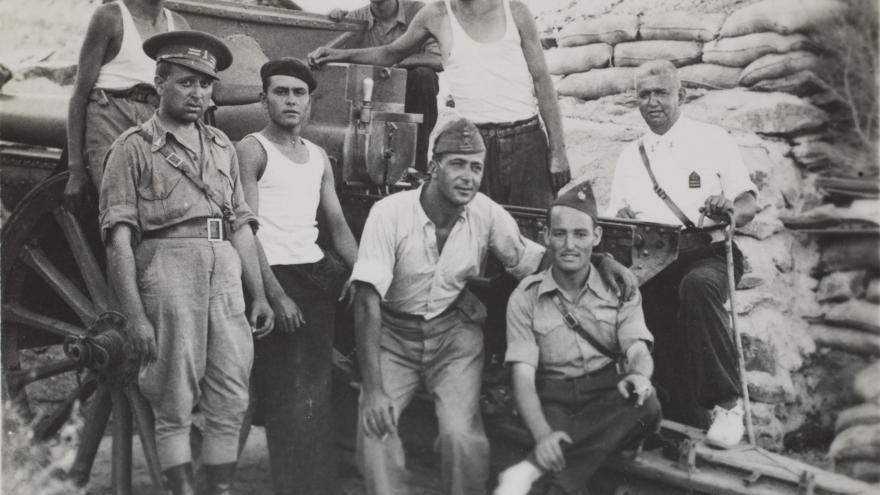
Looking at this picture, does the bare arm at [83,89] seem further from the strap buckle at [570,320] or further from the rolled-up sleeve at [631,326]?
the rolled-up sleeve at [631,326]

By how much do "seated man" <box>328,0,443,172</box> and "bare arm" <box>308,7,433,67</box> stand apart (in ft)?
1.80

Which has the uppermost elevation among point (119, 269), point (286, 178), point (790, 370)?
point (286, 178)

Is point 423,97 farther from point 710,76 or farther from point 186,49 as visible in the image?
point 186,49

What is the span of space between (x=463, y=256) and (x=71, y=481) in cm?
190

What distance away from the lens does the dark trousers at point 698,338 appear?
3.40m

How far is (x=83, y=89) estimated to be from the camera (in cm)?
337

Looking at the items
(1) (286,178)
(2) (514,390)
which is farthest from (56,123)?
(2) (514,390)

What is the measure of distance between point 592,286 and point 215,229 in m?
1.25

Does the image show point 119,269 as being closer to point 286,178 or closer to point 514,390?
point 286,178

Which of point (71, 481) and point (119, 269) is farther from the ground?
point (119, 269)

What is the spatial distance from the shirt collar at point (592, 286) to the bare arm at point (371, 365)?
564mm

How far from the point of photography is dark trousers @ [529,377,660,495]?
291cm

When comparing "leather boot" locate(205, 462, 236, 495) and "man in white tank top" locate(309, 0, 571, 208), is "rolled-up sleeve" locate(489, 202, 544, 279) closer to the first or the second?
"man in white tank top" locate(309, 0, 571, 208)

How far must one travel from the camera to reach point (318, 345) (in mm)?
3576
